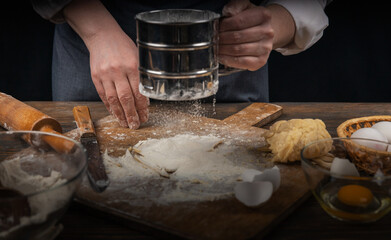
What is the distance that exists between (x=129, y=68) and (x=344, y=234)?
869 mm

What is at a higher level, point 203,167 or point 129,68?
point 129,68

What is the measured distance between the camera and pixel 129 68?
1.53m

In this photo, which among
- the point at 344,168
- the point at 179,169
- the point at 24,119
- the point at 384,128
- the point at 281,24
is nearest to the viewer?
the point at 344,168

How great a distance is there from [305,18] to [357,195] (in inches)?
37.9

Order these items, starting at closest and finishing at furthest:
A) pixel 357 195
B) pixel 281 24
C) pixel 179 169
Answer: pixel 357 195 → pixel 179 169 → pixel 281 24

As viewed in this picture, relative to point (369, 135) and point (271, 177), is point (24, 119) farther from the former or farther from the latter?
point (369, 135)

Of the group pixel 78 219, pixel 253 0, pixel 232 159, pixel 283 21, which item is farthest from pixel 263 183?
pixel 253 0

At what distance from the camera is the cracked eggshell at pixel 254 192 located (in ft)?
3.46

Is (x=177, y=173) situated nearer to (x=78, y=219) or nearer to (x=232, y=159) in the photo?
(x=232, y=159)

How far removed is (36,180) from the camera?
1.11 m

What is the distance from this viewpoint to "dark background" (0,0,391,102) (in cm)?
314

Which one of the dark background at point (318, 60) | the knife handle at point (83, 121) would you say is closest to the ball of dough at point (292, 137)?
the knife handle at point (83, 121)

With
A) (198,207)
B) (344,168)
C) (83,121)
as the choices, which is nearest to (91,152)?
(83,121)

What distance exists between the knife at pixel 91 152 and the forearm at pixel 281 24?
2.51ft
